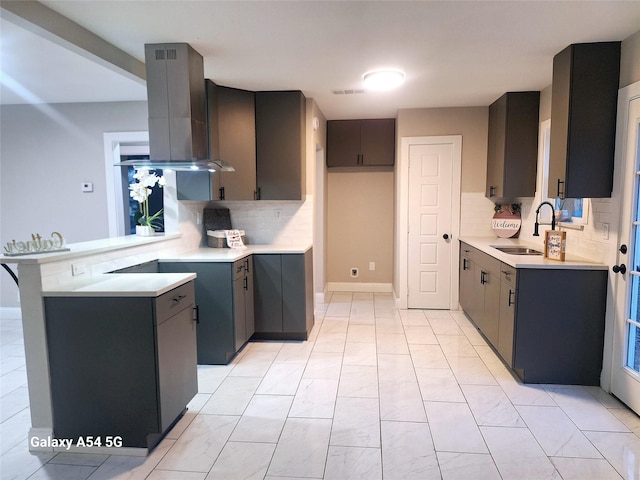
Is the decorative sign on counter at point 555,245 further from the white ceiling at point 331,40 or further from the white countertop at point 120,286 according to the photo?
the white countertop at point 120,286

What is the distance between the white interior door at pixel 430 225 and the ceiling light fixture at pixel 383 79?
50.5 inches

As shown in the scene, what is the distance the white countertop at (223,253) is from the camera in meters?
3.21

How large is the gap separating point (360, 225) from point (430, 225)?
4.16ft

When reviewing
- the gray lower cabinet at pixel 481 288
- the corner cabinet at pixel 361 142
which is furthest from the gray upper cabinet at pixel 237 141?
the gray lower cabinet at pixel 481 288

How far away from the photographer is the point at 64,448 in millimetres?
2119

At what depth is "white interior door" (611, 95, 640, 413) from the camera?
2.48m

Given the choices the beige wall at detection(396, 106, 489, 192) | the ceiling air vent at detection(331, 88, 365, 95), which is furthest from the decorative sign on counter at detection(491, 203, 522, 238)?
the ceiling air vent at detection(331, 88, 365, 95)

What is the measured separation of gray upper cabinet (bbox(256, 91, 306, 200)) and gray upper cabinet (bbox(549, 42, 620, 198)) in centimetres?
225

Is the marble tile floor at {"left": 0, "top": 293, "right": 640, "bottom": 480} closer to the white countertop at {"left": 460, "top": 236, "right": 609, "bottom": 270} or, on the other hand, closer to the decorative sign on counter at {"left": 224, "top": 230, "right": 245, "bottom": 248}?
the white countertop at {"left": 460, "top": 236, "right": 609, "bottom": 270}

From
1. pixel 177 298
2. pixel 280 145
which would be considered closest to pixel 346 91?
pixel 280 145

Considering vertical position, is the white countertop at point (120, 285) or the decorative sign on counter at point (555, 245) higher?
the decorative sign on counter at point (555, 245)

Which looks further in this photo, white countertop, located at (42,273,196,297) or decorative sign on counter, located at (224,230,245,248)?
decorative sign on counter, located at (224,230,245,248)

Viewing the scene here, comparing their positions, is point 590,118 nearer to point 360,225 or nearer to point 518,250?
point 518,250

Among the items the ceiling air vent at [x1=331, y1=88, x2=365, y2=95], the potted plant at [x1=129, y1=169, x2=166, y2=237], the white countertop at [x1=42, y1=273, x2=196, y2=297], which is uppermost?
the ceiling air vent at [x1=331, y1=88, x2=365, y2=95]
